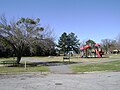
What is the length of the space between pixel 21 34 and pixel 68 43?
6961 cm

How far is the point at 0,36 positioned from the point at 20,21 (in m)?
4.00

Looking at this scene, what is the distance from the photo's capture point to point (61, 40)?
96.7m

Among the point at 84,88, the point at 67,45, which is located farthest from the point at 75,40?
the point at 84,88

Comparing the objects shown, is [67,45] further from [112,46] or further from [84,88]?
[84,88]

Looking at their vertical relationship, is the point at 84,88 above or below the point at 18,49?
below

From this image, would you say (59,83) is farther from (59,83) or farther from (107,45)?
(107,45)

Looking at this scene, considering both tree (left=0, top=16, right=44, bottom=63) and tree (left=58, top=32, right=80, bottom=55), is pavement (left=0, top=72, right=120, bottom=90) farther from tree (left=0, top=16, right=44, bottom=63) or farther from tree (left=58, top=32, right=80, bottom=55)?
tree (left=58, top=32, right=80, bottom=55)

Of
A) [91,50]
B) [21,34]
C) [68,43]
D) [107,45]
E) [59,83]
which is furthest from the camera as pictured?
[107,45]

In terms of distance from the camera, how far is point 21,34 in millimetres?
27797

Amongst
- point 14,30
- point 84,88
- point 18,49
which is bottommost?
point 84,88

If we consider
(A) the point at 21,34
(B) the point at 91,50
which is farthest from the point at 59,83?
(B) the point at 91,50

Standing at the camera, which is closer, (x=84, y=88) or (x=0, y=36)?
(x=84, y=88)

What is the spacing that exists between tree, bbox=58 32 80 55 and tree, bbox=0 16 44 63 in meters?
65.4

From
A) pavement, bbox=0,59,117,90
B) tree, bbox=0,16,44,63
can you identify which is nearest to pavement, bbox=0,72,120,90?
pavement, bbox=0,59,117,90
